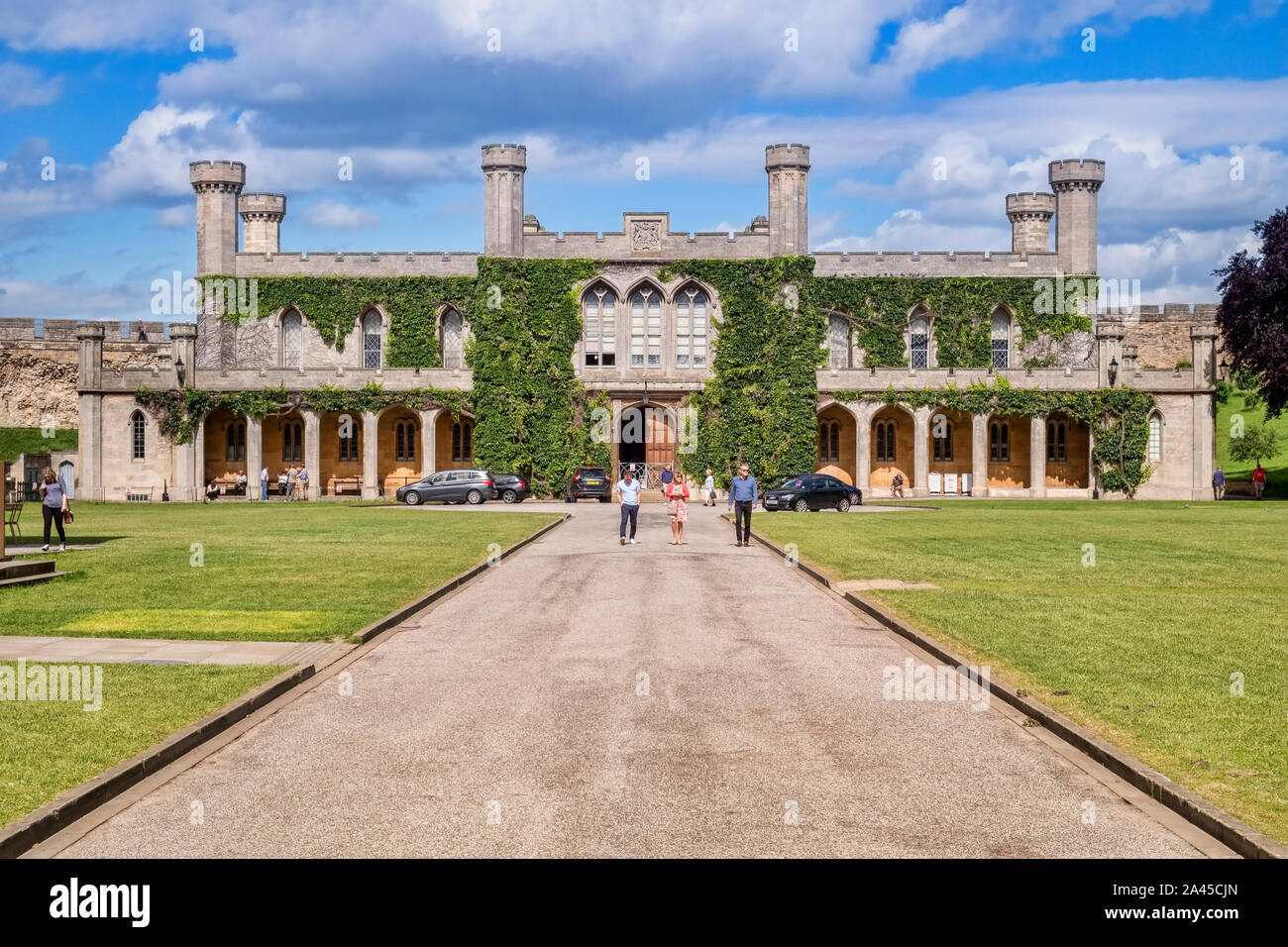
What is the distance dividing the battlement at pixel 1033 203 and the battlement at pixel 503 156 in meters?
26.0

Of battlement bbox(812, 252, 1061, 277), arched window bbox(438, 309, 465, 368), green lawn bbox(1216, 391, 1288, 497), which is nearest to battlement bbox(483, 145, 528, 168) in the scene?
arched window bbox(438, 309, 465, 368)

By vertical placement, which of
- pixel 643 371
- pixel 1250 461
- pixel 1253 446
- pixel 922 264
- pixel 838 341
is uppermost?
pixel 922 264

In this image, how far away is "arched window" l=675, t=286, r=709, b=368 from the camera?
58875 mm

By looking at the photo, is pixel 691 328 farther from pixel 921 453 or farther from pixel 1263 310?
pixel 1263 310

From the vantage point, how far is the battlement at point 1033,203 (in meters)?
65.8

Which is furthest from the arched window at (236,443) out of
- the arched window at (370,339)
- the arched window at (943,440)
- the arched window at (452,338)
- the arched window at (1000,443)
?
the arched window at (1000,443)

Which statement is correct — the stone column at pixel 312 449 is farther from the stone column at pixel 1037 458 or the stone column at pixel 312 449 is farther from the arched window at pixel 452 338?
the stone column at pixel 1037 458

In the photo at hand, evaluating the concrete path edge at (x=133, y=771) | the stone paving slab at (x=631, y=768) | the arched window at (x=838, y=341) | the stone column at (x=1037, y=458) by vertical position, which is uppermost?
the arched window at (x=838, y=341)

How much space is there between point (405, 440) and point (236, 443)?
7.85 meters

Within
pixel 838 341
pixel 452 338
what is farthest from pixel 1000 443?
pixel 452 338

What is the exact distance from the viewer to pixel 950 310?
60.7 m
